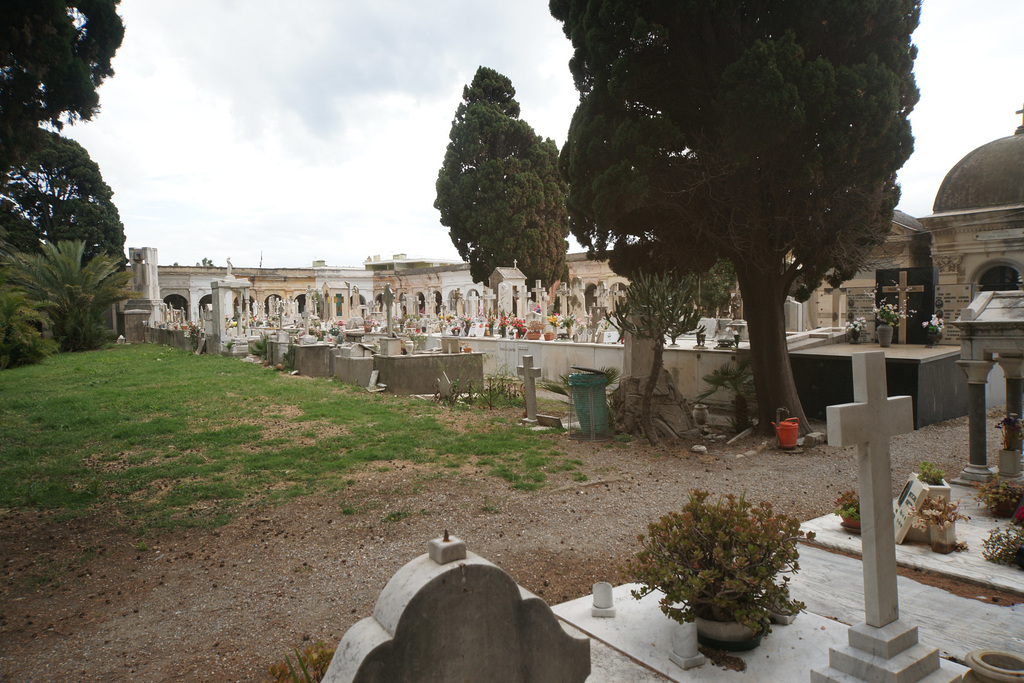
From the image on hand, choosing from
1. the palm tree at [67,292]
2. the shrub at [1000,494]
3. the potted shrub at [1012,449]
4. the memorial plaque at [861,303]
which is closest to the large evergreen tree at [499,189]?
the memorial plaque at [861,303]

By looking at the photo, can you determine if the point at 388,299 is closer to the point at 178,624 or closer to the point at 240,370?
the point at 240,370

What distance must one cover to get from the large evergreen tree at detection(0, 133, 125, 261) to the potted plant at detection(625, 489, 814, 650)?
37213 millimetres

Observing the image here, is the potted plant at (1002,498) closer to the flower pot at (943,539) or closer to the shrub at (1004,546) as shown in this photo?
the shrub at (1004,546)

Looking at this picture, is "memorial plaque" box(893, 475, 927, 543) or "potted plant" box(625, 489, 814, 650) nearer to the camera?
"potted plant" box(625, 489, 814, 650)

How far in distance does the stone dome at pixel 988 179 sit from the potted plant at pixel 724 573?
753 inches

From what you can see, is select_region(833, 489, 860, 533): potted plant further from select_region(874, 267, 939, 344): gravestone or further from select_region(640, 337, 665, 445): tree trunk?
select_region(874, 267, 939, 344): gravestone

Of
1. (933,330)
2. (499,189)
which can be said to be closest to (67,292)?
(499,189)

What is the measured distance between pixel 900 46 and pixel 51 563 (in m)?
10.2

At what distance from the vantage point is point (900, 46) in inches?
304

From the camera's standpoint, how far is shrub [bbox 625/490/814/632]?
280 centimetres

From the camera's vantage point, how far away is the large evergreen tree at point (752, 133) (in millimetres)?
7328

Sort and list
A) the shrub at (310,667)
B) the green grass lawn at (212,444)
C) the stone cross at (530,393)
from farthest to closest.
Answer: the stone cross at (530,393)
the green grass lawn at (212,444)
the shrub at (310,667)

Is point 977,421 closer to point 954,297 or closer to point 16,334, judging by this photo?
point 954,297

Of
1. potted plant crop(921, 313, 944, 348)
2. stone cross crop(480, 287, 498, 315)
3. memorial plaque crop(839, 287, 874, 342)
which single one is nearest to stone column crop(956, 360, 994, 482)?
potted plant crop(921, 313, 944, 348)
